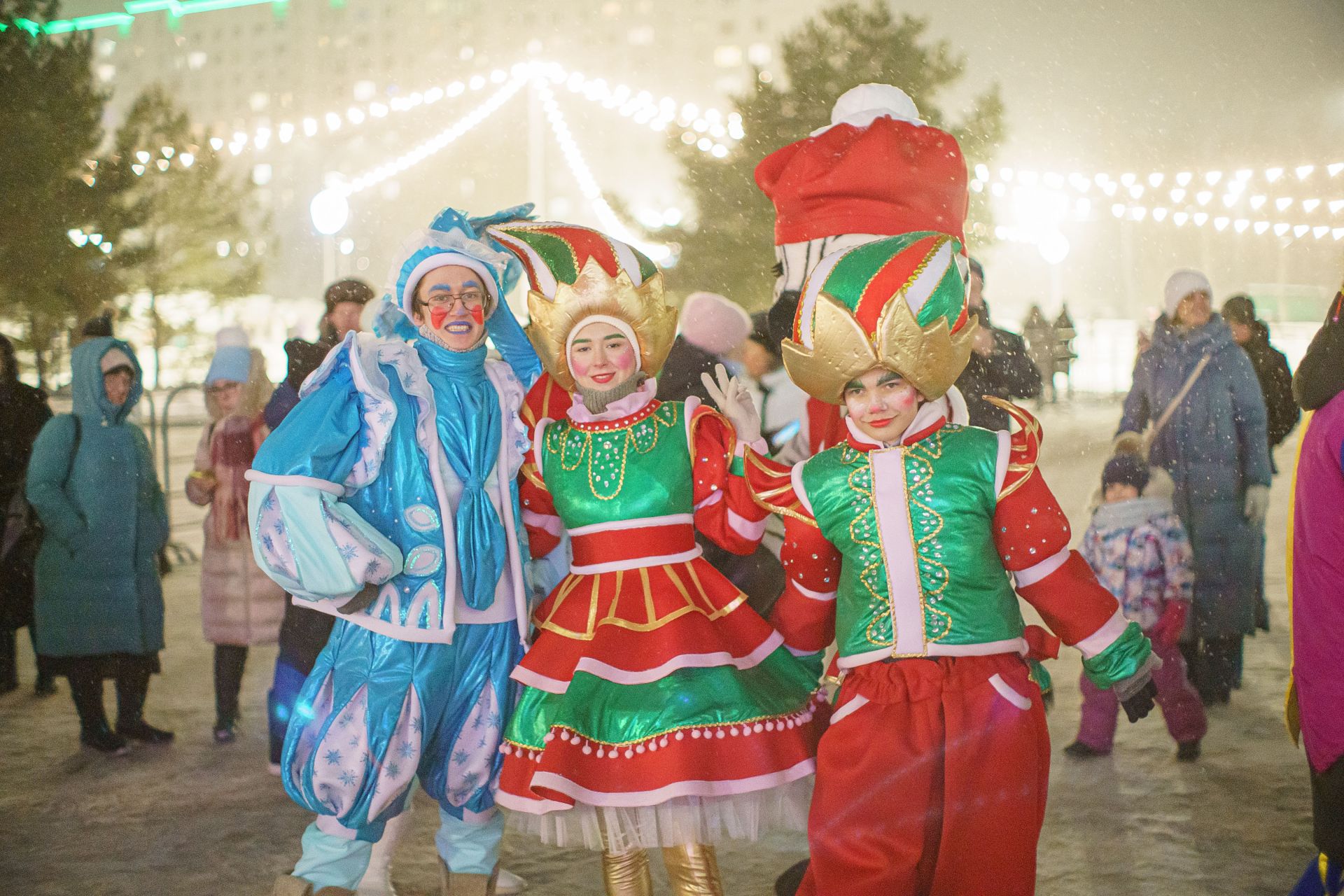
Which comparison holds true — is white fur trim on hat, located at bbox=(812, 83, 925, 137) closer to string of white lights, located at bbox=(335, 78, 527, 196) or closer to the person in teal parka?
the person in teal parka

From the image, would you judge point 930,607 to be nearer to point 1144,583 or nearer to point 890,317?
point 890,317

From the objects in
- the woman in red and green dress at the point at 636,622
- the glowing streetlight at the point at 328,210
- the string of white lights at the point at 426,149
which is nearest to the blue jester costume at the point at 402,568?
the woman in red and green dress at the point at 636,622

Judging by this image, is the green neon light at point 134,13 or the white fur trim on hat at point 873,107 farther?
the green neon light at point 134,13

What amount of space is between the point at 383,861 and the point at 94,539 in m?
1.97

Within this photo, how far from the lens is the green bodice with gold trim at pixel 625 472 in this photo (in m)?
2.15

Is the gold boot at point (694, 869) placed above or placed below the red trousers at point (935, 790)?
below

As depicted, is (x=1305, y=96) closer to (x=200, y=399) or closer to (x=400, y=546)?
(x=400, y=546)

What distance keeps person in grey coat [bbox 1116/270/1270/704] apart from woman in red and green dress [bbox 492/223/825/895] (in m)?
2.48

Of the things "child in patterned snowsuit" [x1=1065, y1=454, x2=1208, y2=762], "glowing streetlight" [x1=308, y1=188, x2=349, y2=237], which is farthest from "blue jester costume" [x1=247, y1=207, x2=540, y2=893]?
"glowing streetlight" [x1=308, y1=188, x2=349, y2=237]

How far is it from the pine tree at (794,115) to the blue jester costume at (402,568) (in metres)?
4.18

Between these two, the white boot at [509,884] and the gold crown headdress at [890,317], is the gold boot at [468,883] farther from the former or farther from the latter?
the gold crown headdress at [890,317]

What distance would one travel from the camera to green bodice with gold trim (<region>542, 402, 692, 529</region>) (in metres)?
2.15

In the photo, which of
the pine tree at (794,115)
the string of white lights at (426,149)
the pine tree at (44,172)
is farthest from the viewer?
the string of white lights at (426,149)

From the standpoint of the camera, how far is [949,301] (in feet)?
6.07
